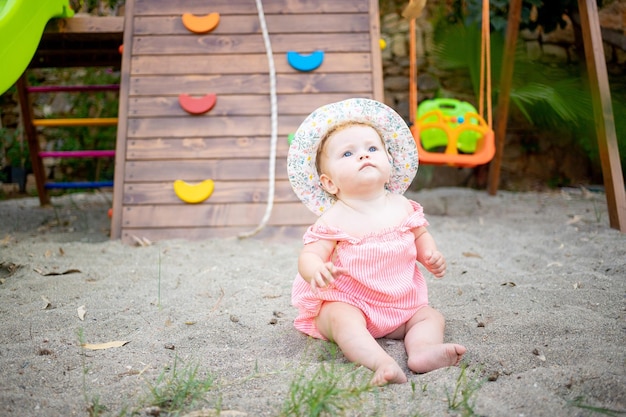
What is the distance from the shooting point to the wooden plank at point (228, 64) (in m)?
3.69

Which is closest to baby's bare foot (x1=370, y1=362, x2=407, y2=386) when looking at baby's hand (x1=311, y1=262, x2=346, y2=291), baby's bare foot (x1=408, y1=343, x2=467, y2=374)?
baby's bare foot (x1=408, y1=343, x2=467, y2=374)

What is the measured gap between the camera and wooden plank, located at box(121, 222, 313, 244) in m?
3.44

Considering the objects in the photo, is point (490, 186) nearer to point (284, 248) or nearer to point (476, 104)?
point (476, 104)

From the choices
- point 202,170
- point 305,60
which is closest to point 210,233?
point 202,170

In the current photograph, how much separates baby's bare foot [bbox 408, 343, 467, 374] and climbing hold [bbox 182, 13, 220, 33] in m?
2.75

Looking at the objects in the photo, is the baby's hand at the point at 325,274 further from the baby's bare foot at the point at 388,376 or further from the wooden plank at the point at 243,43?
the wooden plank at the point at 243,43

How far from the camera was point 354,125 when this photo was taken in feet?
6.15

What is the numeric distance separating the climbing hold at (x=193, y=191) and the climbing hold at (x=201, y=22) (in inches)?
37.8

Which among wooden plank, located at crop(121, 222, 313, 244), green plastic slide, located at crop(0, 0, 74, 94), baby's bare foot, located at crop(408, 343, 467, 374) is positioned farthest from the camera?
wooden plank, located at crop(121, 222, 313, 244)

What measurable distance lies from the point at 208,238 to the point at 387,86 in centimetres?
313

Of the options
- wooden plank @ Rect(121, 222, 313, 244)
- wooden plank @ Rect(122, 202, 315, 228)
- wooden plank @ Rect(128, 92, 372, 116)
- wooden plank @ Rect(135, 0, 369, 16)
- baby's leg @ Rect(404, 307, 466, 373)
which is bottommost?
wooden plank @ Rect(121, 222, 313, 244)

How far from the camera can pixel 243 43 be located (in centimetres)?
375

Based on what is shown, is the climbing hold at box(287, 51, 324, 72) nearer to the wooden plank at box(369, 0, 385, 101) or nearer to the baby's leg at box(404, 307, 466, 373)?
the wooden plank at box(369, 0, 385, 101)

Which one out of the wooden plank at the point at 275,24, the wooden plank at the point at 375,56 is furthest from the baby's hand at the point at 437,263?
the wooden plank at the point at 275,24
